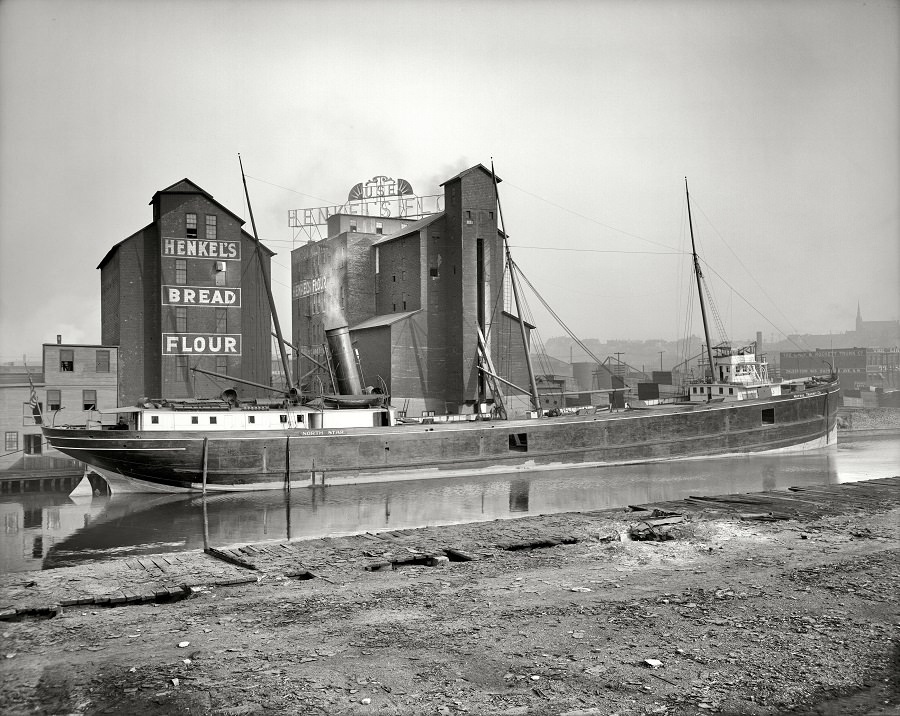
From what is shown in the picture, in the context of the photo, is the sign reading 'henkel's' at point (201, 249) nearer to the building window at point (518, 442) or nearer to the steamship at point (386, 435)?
the steamship at point (386, 435)

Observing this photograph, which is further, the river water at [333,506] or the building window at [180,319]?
the building window at [180,319]

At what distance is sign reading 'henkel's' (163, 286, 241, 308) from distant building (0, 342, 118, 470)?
4165mm

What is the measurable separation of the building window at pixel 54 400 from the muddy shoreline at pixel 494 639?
25961 mm

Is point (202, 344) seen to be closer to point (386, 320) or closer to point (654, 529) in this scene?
point (386, 320)

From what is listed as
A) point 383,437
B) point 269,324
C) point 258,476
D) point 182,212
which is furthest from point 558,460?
point 182,212

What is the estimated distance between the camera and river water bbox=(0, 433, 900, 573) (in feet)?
69.5

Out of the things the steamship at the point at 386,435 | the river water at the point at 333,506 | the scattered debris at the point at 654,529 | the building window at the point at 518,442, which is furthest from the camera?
the building window at the point at 518,442

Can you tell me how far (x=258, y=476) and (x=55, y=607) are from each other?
19.8 metres

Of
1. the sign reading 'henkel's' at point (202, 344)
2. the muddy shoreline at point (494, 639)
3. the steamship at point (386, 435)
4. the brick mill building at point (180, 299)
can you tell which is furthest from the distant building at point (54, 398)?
the muddy shoreline at point (494, 639)

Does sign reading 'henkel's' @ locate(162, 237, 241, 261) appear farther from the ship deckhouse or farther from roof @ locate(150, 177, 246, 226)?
the ship deckhouse

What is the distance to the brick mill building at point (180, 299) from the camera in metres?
39.7

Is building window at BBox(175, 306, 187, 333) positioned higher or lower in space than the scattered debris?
higher

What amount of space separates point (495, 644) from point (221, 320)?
35315 mm

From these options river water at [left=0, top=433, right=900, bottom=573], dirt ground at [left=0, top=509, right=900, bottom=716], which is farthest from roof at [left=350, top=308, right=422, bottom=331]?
dirt ground at [left=0, top=509, right=900, bottom=716]
